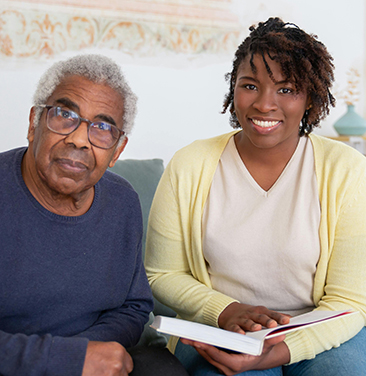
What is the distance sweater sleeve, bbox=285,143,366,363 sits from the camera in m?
1.38

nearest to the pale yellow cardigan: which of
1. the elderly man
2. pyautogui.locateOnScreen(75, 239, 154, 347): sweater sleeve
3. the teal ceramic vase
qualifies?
pyautogui.locateOnScreen(75, 239, 154, 347): sweater sleeve

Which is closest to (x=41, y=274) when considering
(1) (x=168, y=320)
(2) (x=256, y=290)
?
(1) (x=168, y=320)

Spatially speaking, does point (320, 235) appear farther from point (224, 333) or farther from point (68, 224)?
point (68, 224)

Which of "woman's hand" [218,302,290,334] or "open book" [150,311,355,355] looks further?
"woman's hand" [218,302,290,334]

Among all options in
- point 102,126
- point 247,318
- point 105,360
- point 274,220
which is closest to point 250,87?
point 274,220

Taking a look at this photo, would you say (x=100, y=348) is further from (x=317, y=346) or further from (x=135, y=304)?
(x=317, y=346)

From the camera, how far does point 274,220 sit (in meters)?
1.46

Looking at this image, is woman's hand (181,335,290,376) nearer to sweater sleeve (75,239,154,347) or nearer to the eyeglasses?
sweater sleeve (75,239,154,347)

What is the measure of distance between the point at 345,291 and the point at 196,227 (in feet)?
1.51

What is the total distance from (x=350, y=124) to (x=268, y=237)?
1.85m

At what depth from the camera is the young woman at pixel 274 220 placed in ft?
4.56

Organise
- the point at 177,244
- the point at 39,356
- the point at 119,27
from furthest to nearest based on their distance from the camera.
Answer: the point at 119,27 → the point at 177,244 → the point at 39,356

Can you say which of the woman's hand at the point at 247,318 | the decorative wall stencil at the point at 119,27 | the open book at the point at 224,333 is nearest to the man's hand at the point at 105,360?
the open book at the point at 224,333

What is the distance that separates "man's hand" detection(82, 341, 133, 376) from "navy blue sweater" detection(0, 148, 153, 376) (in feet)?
0.08
